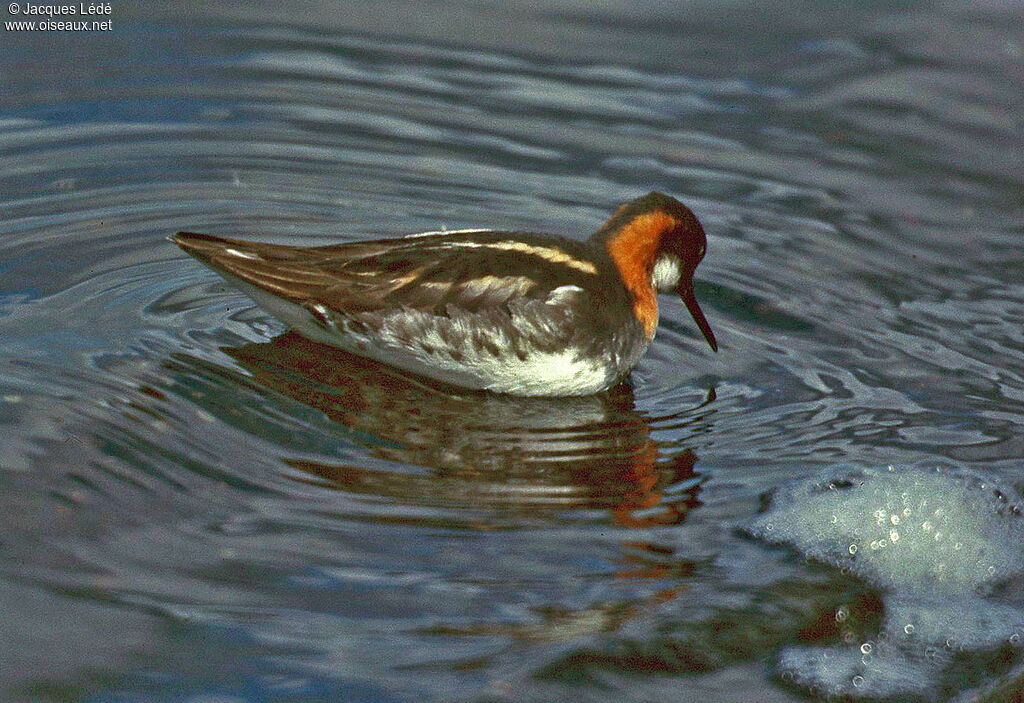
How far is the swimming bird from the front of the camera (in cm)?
684

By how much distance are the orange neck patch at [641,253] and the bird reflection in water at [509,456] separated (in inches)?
19.7

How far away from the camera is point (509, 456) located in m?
6.19

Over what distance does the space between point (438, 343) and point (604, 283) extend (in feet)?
2.90

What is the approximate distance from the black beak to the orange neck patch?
0.21 m

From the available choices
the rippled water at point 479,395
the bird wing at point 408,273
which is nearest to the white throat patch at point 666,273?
the rippled water at point 479,395

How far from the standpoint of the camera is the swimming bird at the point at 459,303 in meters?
6.84

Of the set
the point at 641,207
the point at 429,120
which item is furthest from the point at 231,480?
the point at 429,120

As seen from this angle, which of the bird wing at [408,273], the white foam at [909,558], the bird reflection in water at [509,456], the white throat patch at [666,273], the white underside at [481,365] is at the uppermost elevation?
the bird wing at [408,273]

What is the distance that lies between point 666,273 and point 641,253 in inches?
8.7

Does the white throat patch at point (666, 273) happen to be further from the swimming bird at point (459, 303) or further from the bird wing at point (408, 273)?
the bird wing at point (408, 273)

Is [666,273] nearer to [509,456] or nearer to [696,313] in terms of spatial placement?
[696,313]

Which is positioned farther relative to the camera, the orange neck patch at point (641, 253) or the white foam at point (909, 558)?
the orange neck patch at point (641, 253)

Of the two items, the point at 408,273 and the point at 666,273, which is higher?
the point at 408,273

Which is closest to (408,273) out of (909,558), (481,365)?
(481,365)
